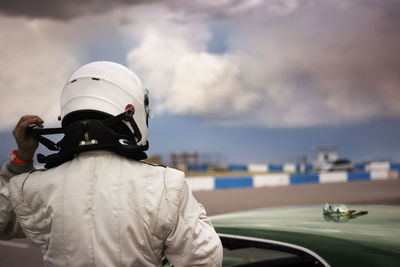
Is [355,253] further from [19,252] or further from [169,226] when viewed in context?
[19,252]

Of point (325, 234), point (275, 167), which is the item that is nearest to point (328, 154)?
point (275, 167)

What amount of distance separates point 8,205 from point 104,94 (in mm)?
547

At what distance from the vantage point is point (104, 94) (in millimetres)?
1622

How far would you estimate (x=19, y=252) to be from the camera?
7582 mm

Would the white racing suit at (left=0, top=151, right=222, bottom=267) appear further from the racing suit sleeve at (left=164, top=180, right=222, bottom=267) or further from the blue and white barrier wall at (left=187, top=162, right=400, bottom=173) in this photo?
the blue and white barrier wall at (left=187, top=162, right=400, bottom=173)

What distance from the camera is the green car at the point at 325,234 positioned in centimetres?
168

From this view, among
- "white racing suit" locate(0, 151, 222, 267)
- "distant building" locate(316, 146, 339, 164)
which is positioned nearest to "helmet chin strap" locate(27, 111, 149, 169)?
"white racing suit" locate(0, 151, 222, 267)

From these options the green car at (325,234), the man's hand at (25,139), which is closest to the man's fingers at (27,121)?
the man's hand at (25,139)

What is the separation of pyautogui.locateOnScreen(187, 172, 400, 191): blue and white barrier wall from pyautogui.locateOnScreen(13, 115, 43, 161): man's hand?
17796mm

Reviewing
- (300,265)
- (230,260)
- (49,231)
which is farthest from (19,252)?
(49,231)

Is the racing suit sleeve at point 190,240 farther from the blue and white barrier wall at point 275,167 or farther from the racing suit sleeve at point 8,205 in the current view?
the blue and white barrier wall at point 275,167

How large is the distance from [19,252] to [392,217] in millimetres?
6990

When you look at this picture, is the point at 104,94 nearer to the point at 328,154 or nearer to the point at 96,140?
the point at 96,140

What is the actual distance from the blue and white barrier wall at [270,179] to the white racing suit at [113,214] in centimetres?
1795
